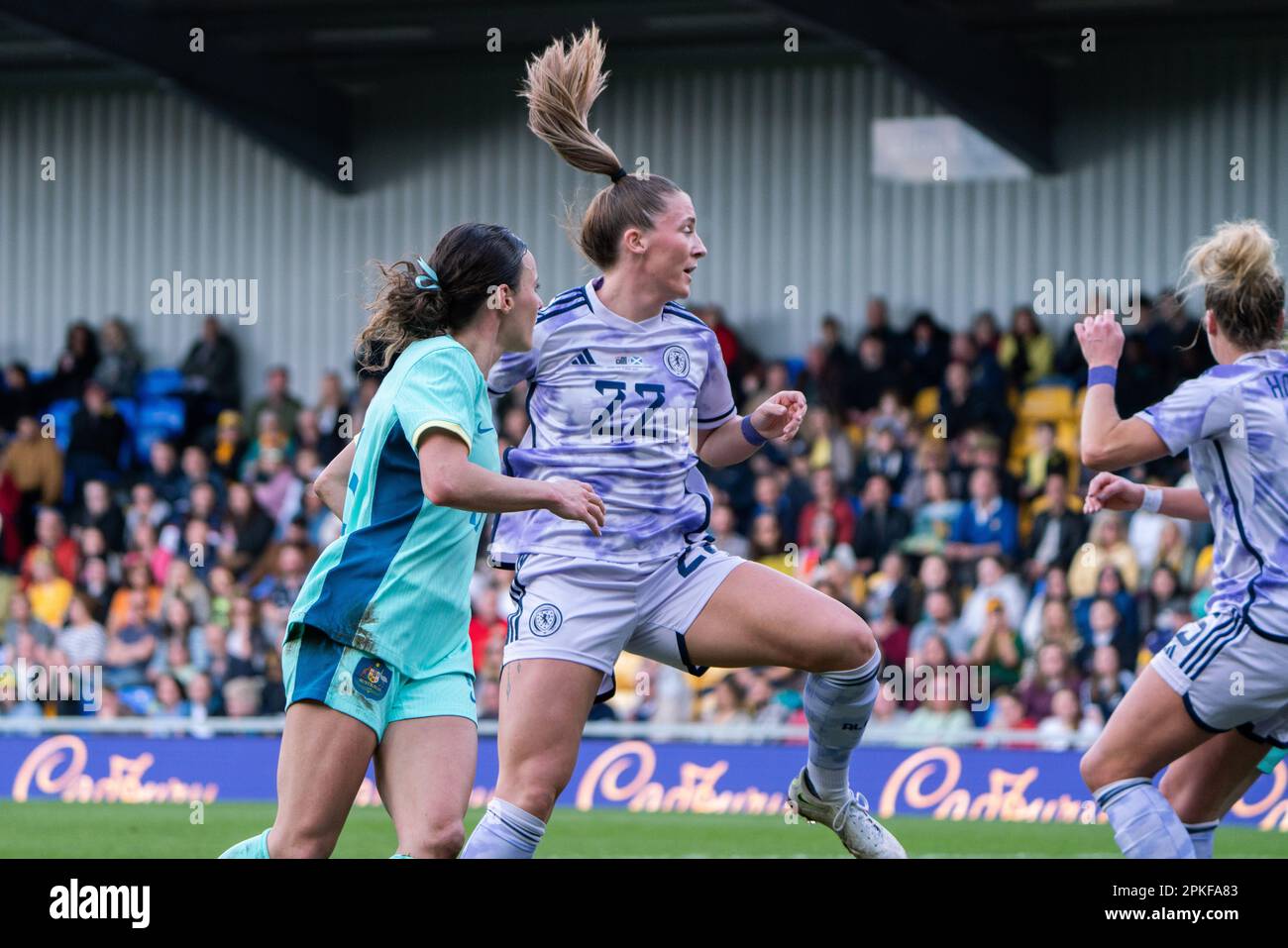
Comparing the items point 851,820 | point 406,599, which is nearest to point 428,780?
point 406,599

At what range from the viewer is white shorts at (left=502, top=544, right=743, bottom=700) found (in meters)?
5.61

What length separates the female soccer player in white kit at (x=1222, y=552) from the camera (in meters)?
5.20

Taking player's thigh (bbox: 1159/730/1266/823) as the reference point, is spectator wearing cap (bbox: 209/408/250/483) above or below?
above

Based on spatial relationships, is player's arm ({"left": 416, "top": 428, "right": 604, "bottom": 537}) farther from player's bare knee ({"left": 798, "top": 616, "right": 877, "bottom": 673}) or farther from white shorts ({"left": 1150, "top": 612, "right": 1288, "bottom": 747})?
white shorts ({"left": 1150, "top": 612, "right": 1288, "bottom": 747})

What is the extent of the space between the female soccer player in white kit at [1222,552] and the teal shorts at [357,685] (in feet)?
5.99

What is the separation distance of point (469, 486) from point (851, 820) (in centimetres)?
193

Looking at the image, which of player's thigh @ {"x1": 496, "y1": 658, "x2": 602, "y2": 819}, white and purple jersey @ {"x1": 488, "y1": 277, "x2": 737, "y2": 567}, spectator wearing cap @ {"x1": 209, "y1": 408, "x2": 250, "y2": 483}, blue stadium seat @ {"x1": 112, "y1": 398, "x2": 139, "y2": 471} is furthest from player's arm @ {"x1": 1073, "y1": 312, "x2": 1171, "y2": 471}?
blue stadium seat @ {"x1": 112, "y1": 398, "x2": 139, "y2": 471}

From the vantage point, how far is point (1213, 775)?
217 inches

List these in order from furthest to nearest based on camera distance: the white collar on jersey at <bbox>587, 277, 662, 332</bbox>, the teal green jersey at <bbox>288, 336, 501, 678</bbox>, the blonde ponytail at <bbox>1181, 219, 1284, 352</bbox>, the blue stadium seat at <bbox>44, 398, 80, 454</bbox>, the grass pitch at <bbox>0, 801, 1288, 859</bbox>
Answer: the blue stadium seat at <bbox>44, 398, 80, 454</bbox> < the grass pitch at <bbox>0, 801, 1288, 859</bbox> < the white collar on jersey at <bbox>587, 277, 662, 332</bbox> < the blonde ponytail at <bbox>1181, 219, 1284, 352</bbox> < the teal green jersey at <bbox>288, 336, 501, 678</bbox>

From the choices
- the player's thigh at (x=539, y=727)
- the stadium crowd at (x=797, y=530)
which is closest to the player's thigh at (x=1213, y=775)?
the player's thigh at (x=539, y=727)

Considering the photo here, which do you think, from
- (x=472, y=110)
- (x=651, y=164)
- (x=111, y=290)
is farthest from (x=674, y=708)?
(x=111, y=290)

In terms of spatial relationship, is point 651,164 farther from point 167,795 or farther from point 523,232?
point 167,795

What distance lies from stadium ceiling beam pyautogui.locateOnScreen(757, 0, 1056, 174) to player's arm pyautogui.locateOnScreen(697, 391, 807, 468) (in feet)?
28.8

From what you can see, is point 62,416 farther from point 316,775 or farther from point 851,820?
point 316,775
